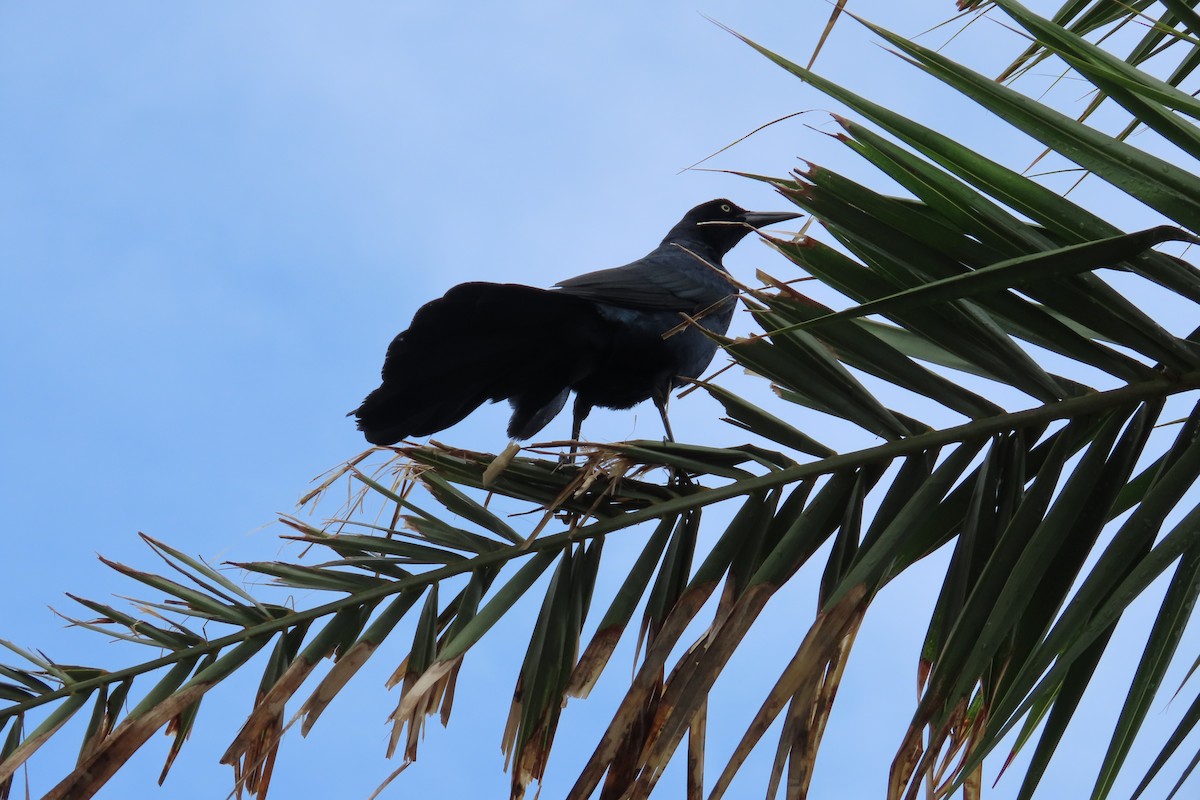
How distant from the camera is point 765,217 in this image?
4988mm

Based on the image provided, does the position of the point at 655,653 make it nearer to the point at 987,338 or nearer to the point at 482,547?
the point at 482,547

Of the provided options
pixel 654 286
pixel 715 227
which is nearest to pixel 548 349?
pixel 654 286

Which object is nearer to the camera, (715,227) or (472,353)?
(472,353)

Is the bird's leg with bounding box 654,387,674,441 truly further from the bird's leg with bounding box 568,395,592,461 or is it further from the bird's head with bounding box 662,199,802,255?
the bird's head with bounding box 662,199,802,255

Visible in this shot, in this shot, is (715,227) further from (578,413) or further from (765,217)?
(578,413)

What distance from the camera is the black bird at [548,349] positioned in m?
3.11

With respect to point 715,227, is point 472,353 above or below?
below

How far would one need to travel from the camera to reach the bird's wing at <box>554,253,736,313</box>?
3.56 meters

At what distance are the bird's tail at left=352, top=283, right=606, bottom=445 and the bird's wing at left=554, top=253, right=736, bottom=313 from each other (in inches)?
2.5

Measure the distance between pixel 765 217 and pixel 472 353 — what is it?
2.20 m

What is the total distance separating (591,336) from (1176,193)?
2.13 meters

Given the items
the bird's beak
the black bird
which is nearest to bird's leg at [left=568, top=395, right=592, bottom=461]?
the black bird

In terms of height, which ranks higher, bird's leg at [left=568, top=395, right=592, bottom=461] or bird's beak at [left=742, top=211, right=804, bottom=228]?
bird's beak at [left=742, top=211, right=804, bottom=228]

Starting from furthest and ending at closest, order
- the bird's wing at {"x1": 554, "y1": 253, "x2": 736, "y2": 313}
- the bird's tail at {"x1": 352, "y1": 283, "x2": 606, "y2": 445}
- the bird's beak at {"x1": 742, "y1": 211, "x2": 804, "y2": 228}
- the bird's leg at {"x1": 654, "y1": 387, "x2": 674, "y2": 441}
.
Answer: the bird's beak at {"x1": 742, "y1": 211, "x2": 804, "y2": 228} → the bird's leg at {"x1": 654, "y1": 387, "x2": 674, "y2": 441} → the bird's wing at {"x1": 554, "y1": 253, "x2": 736, "y2": 313} → the bird's tail at {"x1": 352, "y1": 283, "x2": 606, "y2": 445}
